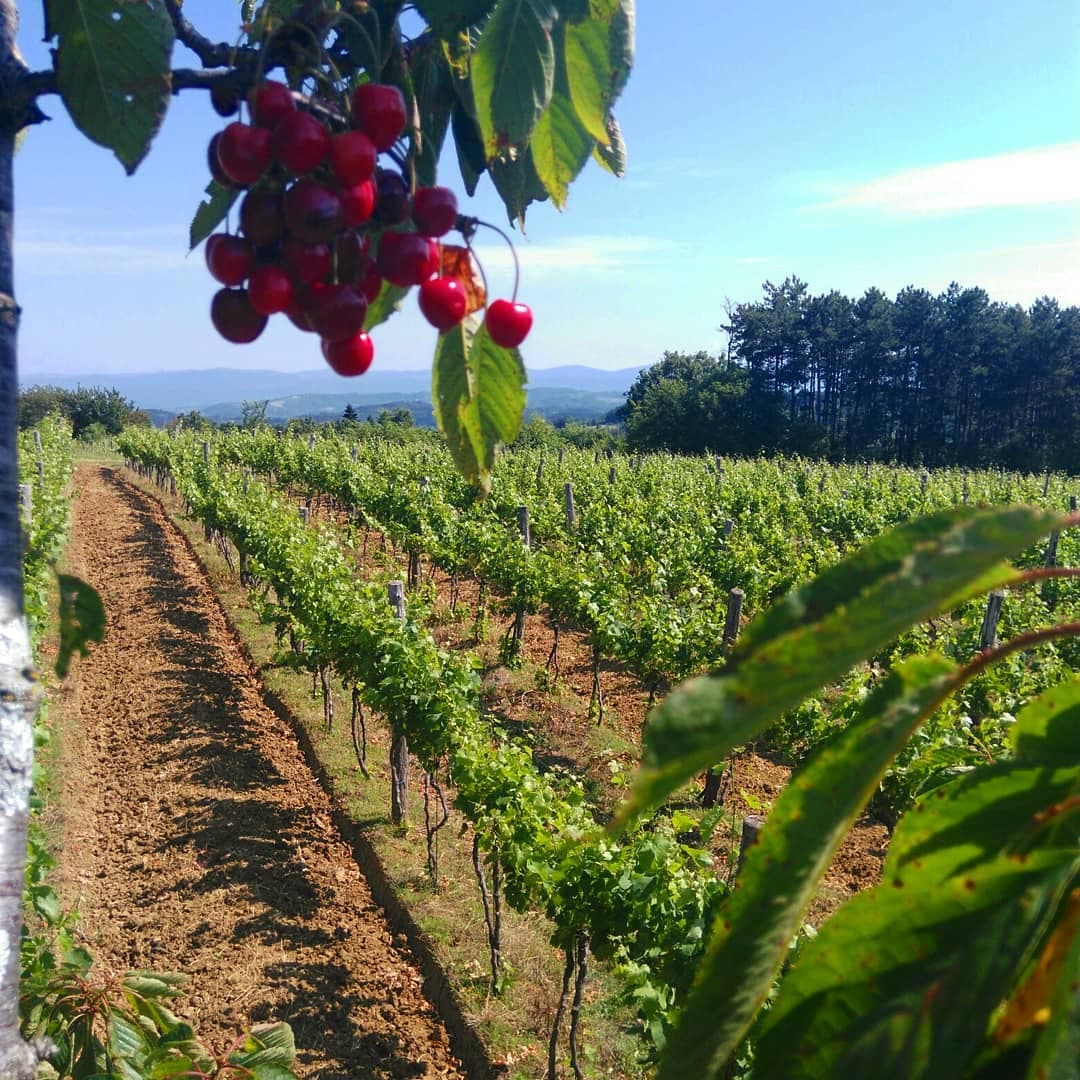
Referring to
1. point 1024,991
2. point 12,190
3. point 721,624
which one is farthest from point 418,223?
point 721,624

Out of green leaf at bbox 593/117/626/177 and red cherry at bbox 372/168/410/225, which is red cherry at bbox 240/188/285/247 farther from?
green leaf at bbox 593/117/626/177

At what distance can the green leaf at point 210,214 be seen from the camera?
841 mm

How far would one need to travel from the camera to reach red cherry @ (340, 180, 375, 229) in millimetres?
730

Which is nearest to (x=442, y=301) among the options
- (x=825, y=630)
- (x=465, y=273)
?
(x=465, y=273)

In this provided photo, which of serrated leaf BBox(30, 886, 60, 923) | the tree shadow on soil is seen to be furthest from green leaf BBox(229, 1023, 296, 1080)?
the tree shadow on soil

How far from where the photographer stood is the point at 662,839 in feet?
11.6

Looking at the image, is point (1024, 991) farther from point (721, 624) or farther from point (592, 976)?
point (721, 624)

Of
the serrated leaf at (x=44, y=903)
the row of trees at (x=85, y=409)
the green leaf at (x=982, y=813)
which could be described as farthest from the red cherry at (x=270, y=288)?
the row of trees at (x=85, y=409)

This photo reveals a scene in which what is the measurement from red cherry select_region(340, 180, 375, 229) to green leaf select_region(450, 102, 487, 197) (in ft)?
0.84

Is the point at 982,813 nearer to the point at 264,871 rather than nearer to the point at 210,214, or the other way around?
the point at 210,214

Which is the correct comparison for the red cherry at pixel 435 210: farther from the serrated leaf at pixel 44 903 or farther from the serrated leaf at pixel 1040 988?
the serrated leaf at pixel 44 903

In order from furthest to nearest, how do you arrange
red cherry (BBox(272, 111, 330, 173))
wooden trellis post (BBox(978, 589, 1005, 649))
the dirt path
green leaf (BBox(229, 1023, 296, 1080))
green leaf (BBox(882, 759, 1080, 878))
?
wooden trellis post (BBox(978, 589, 1005, 649)) → the dirt path → green leaf (BBox(229, 1023, 296, 1080)) → red cherry (BBox(272, 111, 330, 173)) → green leaf (BBox(882, 759, 1080, 878))

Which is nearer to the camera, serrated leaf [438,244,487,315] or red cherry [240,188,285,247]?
red cherry [240,188,285,247]

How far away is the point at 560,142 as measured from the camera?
85 centimetres
